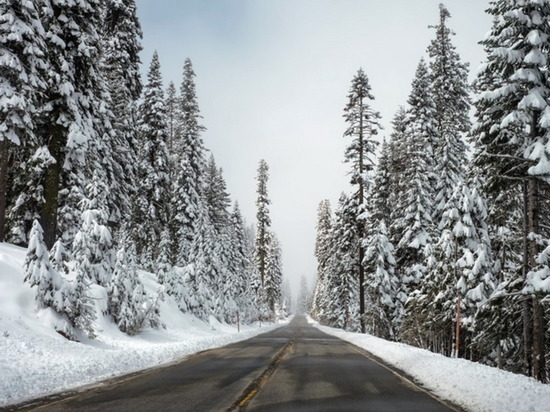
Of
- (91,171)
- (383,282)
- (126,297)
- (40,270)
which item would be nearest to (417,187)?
(383,282)

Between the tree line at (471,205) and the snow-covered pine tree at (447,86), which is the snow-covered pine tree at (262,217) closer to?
the tree line at (471,205)

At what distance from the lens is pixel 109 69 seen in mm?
31891

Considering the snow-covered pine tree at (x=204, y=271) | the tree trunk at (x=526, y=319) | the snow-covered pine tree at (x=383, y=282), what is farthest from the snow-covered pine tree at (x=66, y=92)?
the snow-covered pine tree at (x=383, y=282)

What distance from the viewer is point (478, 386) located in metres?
10.2

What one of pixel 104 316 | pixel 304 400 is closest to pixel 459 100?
pixel 104 316

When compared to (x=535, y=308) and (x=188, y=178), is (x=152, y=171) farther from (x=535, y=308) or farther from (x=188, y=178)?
(x=535, y=308)

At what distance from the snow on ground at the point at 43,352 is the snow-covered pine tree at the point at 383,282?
16810 mm

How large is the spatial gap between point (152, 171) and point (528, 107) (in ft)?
94.3

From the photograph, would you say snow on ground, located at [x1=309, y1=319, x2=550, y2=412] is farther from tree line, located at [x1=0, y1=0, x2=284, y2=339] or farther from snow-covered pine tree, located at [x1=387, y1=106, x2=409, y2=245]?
snow-covered pine tree, located at [x1=387, y1=106, x2=409, y2=245]

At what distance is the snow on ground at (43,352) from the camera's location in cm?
1005

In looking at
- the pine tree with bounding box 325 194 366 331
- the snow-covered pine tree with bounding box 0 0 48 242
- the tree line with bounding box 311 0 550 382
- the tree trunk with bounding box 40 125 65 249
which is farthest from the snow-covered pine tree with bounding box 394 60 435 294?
the snow-covered pine tree with bounding box 0 0 48 242

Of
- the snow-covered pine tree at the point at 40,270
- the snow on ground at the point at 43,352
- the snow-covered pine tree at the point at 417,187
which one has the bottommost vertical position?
the snow on ground at the point at 43,352

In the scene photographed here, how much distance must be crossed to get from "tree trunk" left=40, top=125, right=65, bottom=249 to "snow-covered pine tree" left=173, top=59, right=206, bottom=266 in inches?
818

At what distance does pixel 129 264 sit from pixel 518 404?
63.7 ft
